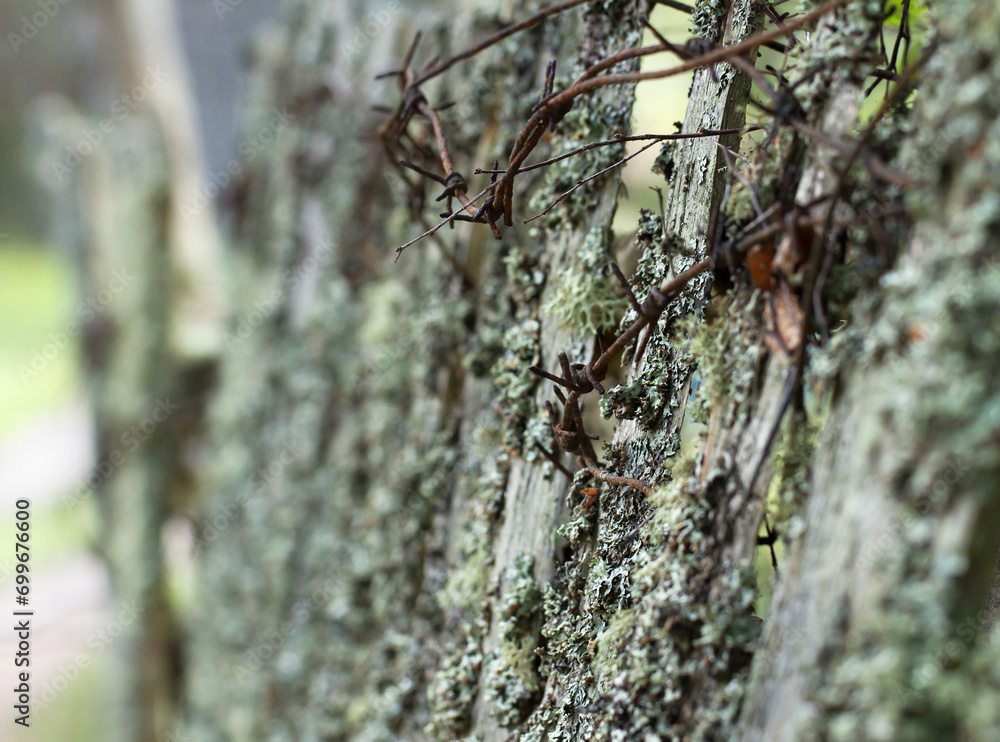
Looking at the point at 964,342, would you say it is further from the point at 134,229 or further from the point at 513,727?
the point at 134,229

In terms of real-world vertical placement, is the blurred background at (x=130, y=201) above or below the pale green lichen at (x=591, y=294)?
above

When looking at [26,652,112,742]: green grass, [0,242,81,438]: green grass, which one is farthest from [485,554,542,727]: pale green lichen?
[0,242,81,438]: green grass

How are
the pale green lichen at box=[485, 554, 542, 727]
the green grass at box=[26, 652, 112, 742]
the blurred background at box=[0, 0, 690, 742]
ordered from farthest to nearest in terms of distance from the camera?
the green grass at box=[26, 652, 112, 742], the blurred background at box=[0, 0, 690, 742], the pale green lichen at box=[485, 554, 542, 727]

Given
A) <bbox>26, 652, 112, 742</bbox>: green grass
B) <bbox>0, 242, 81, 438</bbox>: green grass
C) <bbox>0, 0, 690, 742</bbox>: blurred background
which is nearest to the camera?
<bbox>0, 0, 690, 742</bbox>: blurred background

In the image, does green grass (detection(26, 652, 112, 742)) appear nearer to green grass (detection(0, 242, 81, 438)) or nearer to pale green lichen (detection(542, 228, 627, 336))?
green grass (detection(0, 242, 81, 438))

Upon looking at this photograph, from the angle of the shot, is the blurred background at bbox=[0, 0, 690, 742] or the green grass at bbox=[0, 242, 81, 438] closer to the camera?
the blurred background at bbox=[0, 0, 690, 742]

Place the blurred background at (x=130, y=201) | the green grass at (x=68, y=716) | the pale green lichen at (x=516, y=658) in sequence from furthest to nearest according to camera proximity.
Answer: the green grass at (x=68, y=716) < the blurred background at (x=130, y=201) < the pale green lichen at (x=516, y=658)

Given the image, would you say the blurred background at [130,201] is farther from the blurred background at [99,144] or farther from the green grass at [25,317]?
the green grass at [25,317]

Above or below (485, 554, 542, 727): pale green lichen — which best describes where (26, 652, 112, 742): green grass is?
above

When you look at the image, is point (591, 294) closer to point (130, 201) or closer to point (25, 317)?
point (130, 201)

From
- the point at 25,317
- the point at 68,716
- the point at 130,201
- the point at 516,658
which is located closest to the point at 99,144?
the point at 130,201

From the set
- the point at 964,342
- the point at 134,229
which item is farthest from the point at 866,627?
the point at 134,229

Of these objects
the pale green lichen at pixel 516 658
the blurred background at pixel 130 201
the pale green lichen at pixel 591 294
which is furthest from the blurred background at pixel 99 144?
the pale green lichen at pixel 516 658

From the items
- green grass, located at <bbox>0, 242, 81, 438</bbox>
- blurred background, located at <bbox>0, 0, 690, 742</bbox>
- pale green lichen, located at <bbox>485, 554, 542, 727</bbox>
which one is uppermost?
green grass, located at <bbox>0, 242, 81, 438</bbox>
